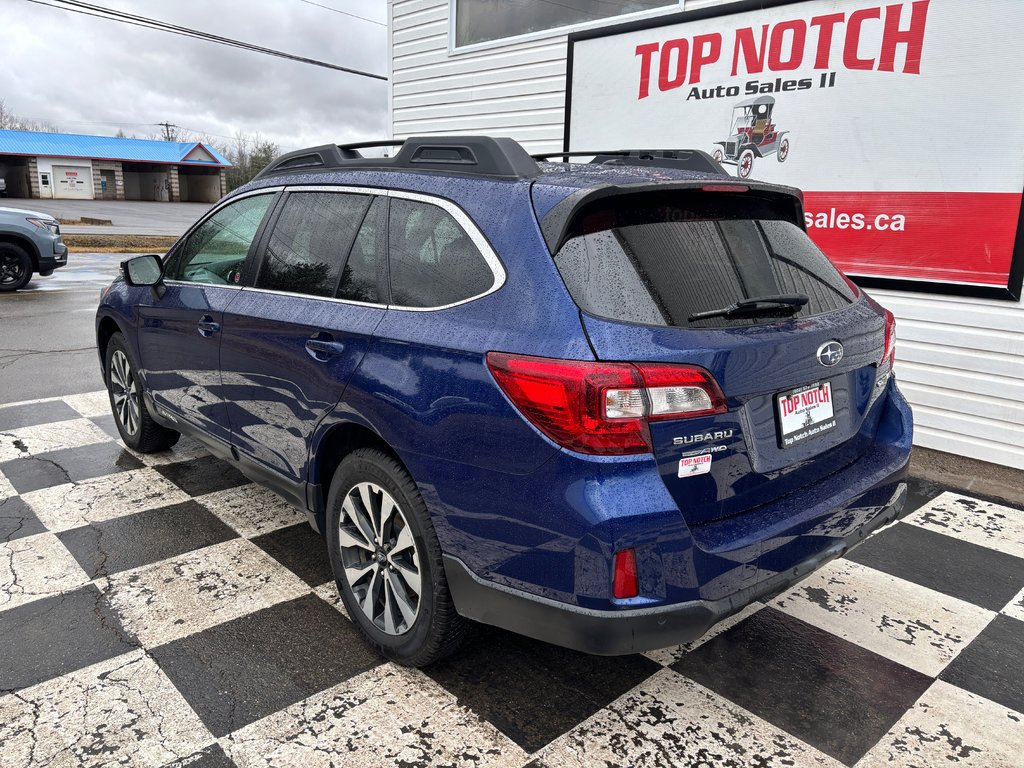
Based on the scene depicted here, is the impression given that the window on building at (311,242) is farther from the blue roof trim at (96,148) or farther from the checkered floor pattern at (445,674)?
the blue roof trim at (96,148)

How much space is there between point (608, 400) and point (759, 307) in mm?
646

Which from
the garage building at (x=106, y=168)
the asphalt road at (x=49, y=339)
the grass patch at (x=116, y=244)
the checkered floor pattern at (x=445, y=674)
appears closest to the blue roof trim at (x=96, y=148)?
the garage building at (x=106, y=168)

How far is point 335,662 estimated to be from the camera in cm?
271

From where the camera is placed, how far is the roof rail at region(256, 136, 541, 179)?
7.98 feet

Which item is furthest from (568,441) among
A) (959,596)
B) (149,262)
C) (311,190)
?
(149,262)

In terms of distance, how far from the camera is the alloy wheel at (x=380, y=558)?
2.54 m

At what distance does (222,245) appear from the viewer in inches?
146

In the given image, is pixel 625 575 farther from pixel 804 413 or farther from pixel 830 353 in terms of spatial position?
pixel 830 353

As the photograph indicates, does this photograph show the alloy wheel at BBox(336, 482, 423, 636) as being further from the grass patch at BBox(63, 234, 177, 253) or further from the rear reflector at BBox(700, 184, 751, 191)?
the grass patch at BBox(63, 234, 177, 253)

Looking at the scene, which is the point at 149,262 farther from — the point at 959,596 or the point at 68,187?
the point at 68,187

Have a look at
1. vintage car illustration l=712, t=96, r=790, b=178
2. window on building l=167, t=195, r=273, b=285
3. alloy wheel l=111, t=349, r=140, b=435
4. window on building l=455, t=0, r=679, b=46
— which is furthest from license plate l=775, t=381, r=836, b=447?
window on building l=455, t=0, r=679, b=46

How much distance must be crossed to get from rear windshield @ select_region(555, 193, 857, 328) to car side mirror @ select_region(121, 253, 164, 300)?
2.77 m

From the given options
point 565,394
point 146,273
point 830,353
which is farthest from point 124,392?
point 830,353

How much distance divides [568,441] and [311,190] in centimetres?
179
